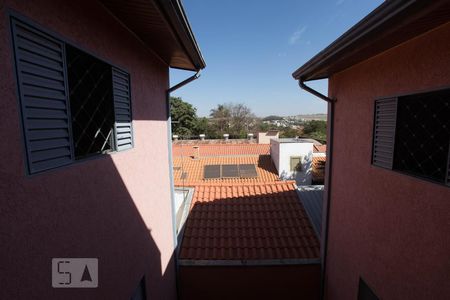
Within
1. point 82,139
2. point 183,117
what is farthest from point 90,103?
point 183,117

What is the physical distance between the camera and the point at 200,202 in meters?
6.54

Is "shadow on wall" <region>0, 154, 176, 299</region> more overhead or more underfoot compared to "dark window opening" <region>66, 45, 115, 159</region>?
more underfoot

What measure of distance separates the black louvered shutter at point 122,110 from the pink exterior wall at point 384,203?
10.2 feet

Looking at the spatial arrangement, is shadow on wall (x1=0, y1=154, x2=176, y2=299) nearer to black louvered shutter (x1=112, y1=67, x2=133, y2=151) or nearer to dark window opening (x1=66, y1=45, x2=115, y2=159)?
dark window opening (x1=66, y1=45, x2=115, y2=159)

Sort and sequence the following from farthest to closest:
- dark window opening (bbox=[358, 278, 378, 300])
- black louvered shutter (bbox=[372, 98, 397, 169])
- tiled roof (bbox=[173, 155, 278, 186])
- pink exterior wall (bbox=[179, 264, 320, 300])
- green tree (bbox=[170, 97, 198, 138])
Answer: green tree (bbox=[170, 97, 198, 138]) < tiled roof (bbox=[173, 155, 278, 186]) < pink exterior wall (bbox=[179, 264, 320, 300]) < dark window opening (bbox=[358, 278, 378, 300]) < black louvered shutter (bbox=[372, 98, 397, 169])

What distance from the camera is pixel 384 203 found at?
288 cm

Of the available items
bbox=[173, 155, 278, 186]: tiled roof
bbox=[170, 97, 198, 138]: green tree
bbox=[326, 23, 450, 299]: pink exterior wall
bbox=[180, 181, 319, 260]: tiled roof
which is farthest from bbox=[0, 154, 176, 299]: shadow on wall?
bbox=[170, 97, 198, 138]: green tree

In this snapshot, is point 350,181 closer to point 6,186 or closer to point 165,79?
point 165,79

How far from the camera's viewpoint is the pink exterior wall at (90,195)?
1.21 m

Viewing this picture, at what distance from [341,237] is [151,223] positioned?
10.7 feet

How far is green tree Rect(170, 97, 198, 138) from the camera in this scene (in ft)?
120

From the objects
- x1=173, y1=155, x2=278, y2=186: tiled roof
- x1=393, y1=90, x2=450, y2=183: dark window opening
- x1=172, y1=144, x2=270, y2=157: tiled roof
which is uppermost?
x1=393, y1=90, x2=450, y2=183: dark window opening

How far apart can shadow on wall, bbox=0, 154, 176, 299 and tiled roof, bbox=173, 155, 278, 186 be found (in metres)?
9.68

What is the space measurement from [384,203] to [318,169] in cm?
1236
